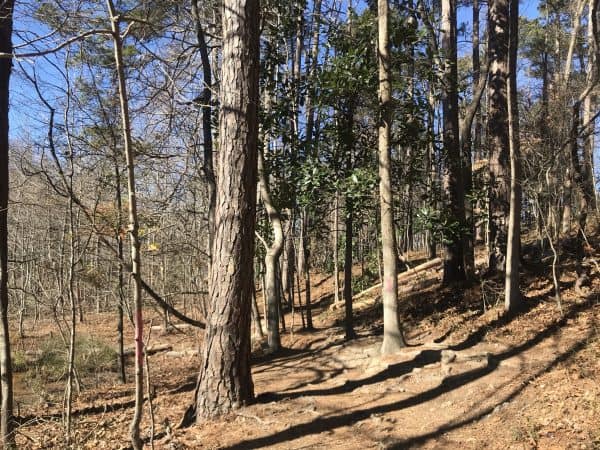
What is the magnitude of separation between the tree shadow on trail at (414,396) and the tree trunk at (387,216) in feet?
1.86

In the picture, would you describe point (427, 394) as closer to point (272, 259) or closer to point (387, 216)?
point (387, 216)

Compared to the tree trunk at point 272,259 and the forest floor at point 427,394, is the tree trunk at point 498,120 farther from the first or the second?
the tree trunk at point 272,259

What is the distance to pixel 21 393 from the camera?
11.0m

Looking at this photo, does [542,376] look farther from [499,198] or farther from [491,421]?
[499,198]

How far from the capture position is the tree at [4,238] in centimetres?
598

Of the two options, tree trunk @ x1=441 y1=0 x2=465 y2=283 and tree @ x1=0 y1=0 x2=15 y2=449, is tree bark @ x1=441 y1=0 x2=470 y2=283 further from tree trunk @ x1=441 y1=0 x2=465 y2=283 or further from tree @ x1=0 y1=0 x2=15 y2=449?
tree @ x1=0 y1=0 x2=15 y2=449

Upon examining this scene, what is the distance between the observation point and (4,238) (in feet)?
21.0

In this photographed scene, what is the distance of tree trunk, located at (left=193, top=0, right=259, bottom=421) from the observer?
4949 millimetres

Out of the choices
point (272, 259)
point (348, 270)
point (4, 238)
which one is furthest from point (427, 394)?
point (4, 238)

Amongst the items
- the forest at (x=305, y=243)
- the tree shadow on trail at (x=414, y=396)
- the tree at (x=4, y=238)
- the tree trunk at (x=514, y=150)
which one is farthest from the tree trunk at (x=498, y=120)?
the tree at (x=4, y=238)

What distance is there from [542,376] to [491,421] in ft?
4.49

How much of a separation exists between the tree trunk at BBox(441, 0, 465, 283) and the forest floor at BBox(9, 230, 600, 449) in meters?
1.04

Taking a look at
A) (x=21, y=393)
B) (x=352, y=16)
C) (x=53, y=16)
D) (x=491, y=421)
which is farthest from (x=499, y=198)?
(x=21, y=393)

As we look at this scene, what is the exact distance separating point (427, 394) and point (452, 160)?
5.87 meters
